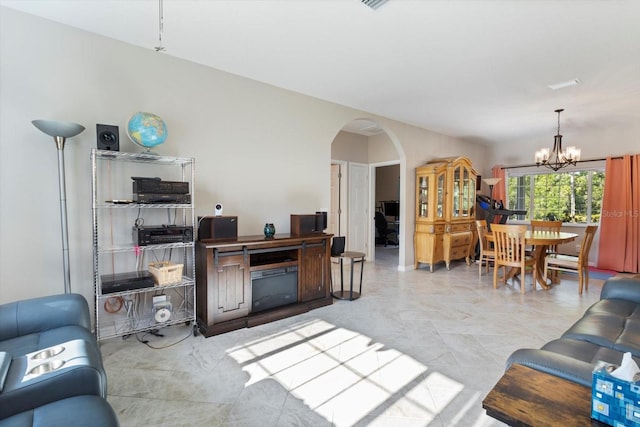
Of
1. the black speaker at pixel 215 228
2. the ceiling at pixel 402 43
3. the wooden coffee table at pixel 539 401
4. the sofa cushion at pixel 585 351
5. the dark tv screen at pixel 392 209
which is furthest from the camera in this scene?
the dark tv screen at pixel 392 209

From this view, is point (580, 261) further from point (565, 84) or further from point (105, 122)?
point (105, 122)

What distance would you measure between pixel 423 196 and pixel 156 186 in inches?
181

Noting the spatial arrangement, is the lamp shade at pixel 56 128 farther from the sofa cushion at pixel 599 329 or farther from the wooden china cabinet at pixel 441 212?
the wooden china cabinet at pixel 441 212

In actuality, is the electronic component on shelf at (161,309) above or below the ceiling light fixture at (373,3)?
below

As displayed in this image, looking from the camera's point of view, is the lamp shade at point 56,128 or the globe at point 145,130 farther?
the globe at point 145,130

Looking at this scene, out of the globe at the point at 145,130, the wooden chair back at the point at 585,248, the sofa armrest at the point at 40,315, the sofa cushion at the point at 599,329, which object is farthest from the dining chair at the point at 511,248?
the sofa armrest at the point at 40,315

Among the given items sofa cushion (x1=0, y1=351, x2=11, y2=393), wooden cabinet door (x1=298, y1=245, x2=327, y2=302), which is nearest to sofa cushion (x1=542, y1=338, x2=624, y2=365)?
wooden cabinet door (x1=298, y1=245, x2=327, y2=302)

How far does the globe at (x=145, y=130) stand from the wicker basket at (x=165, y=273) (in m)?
1.07

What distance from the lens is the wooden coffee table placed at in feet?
3.37

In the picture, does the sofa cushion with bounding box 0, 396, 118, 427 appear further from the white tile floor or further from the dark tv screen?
the dark tv screen

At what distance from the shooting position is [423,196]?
577 centimetres

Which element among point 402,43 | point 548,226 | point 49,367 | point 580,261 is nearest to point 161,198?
point 49,367

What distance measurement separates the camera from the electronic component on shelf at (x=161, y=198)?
257 cm

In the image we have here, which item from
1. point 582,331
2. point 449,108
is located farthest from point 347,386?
point 449,108
